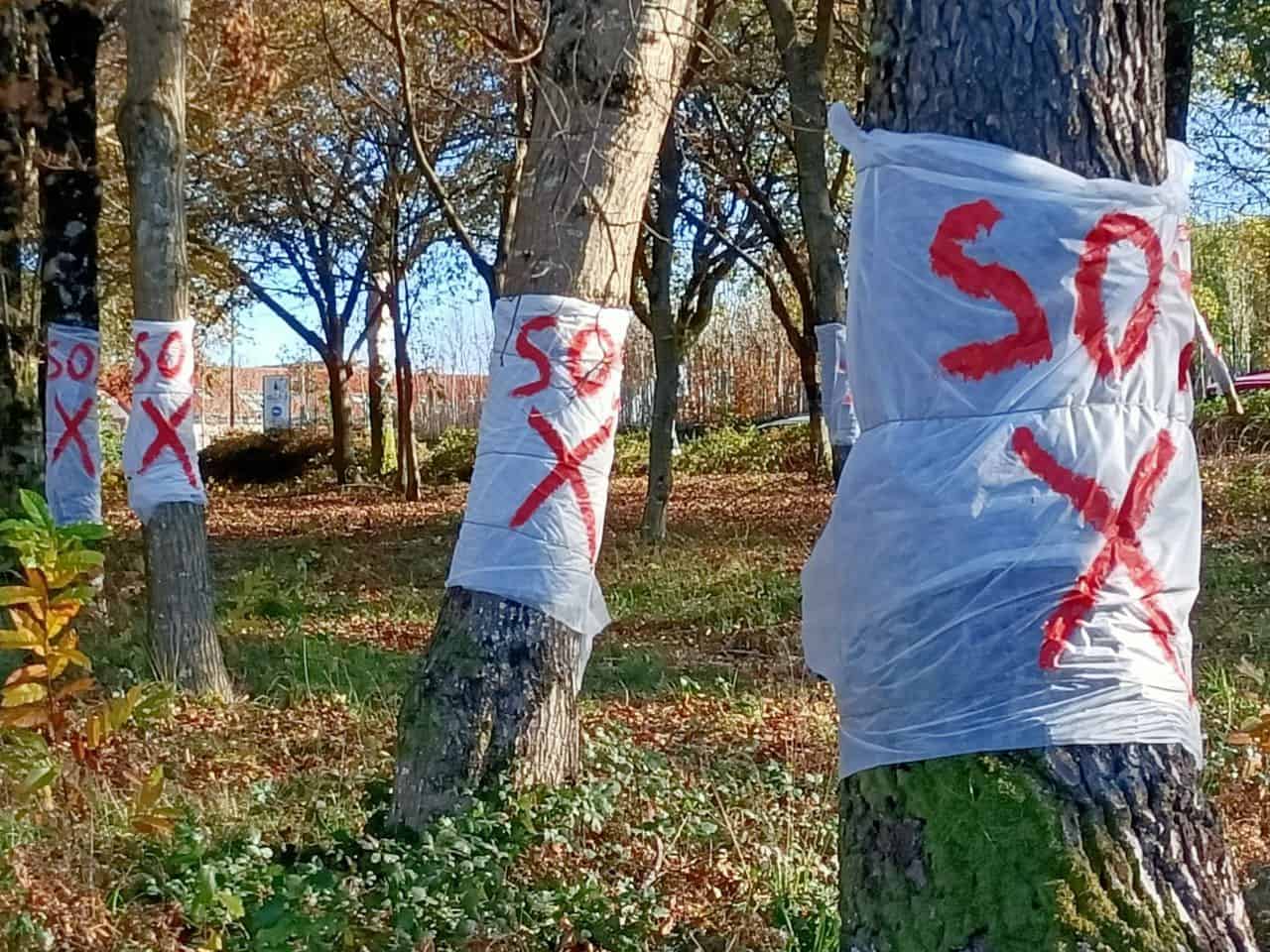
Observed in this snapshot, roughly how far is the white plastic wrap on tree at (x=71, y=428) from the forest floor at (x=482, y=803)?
0.91 m

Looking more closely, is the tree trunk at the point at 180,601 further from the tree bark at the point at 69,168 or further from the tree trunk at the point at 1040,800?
the tree trunk at the point at 1040,800

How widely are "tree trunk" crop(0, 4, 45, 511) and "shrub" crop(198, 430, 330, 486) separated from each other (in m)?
18.4

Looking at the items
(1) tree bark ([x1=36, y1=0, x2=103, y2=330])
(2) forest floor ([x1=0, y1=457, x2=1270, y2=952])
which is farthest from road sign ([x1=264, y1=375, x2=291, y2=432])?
(2) forest floor ([x1=0, y1=457, x2=1270, y2=952])

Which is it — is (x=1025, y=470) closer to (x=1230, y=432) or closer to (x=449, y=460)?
(x=1230, y=432)

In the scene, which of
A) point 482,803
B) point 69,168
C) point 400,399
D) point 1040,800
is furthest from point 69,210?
point 400,399

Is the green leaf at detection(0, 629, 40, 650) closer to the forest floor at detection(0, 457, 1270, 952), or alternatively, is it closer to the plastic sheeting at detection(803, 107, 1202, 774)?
the forest floor at detection(0, 457, 1270, 952)

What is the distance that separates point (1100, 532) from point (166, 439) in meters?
5.41

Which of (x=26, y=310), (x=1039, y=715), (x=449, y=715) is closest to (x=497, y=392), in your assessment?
(x=449, y=715)

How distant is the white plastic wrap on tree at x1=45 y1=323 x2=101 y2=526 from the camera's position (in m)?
9.30

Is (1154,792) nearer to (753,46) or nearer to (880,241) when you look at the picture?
(880,241)

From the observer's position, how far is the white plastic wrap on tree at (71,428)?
9305 mm

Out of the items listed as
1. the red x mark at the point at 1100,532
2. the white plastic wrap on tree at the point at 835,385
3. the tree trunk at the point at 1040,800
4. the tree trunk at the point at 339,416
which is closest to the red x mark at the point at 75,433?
the white plastic wrap on tree at the point at 835,385

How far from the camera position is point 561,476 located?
14.0 ft

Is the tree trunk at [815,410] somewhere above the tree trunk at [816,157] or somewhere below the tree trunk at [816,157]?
below
